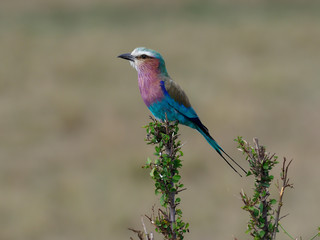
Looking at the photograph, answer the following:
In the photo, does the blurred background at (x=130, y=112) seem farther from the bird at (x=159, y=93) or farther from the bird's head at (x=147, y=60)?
the bird's head at (x=147, y=60)

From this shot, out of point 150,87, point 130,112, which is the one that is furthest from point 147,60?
point 130,112

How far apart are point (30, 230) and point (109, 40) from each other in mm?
10091

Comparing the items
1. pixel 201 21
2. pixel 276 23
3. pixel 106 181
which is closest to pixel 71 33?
pixel 201 21

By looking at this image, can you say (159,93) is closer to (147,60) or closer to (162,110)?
(162,110)

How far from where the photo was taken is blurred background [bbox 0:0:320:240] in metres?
12.5

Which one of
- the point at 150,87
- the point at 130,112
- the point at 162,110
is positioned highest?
the point at 130,112

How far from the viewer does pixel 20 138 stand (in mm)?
15359

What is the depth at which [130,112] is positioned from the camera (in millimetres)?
16047

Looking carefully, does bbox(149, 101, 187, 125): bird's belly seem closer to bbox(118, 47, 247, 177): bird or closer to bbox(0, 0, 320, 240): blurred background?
bbox(118, 47, 247, 177): bird

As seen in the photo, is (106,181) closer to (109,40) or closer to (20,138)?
(20,138)

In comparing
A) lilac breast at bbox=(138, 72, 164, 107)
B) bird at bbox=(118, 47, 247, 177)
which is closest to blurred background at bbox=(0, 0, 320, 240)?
bird at bbox=(118, 47, 247, 177)

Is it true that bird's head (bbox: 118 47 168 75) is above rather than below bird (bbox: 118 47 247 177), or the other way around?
above

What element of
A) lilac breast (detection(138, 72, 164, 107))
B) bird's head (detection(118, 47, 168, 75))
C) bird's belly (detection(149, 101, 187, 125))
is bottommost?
bird's belly (detection(149, 101, 187, 125))

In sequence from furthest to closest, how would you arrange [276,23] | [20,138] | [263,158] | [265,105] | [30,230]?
[276,23]
[265,105]
[20,138]
[30,230]
[263,158]
